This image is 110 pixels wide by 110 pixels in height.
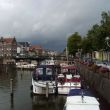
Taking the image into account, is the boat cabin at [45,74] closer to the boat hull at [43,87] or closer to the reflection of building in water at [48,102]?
the boat hull at [43,87]

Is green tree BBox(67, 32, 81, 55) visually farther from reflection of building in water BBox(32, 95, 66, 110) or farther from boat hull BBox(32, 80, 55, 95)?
reflection of building in water BBox(32, 95, 66, 110)

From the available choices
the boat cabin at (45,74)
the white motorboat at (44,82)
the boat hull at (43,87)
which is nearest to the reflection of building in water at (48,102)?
the boat hull at (43,87)

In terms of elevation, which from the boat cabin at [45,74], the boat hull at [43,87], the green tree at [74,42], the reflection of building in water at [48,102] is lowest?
the reflection of building in water at [48,102]

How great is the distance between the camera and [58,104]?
4312cm

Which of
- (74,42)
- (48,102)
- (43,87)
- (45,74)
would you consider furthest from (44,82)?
(74,42)

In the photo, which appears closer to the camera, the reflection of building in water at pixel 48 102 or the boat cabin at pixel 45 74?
the reflection of building in water at pixel 48 102

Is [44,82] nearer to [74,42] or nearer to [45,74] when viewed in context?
[45,74]

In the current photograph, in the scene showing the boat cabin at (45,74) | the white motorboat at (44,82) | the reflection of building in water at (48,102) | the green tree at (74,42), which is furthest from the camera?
the green tree at (74,42)

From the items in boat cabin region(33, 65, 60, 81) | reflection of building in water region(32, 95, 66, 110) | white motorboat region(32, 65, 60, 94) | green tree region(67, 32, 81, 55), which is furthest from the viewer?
green tree region(67, 32, 81, 55)

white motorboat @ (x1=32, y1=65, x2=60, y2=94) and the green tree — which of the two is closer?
white motorboat @ (x1=32, y1=65, x2=60, y2=94)

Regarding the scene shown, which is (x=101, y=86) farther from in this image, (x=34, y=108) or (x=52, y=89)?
(x=34, y=108)

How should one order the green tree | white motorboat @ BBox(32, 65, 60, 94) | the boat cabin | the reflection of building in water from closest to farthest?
the reflection of building in water, white motorboat @ BBox(32, 65, 60, 94), the boat cabin, the green tree

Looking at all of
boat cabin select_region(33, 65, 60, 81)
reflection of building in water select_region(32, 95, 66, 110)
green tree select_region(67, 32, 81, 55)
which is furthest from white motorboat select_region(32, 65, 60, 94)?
green tree select_region(67, 32, 81, 55)

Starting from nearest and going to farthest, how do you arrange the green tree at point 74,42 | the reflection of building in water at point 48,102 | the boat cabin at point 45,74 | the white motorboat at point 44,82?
the reflection of building in water at point 48,102 → the white motorboat at point 44,82 → the boat cabin at point 45,74 → the green tree at point 74,42
